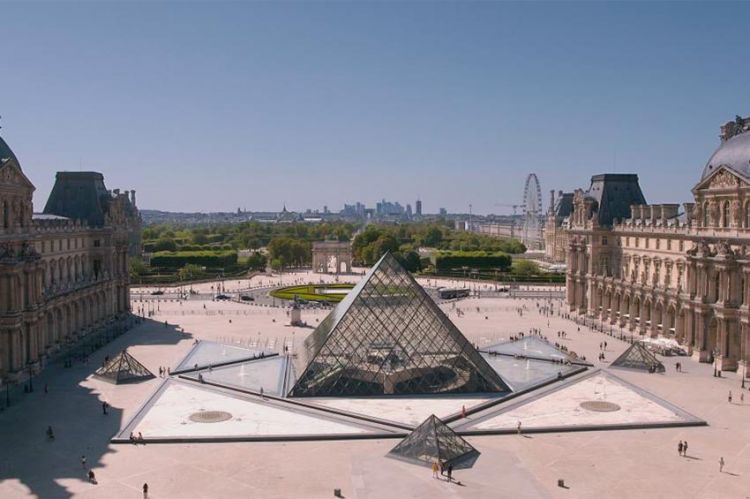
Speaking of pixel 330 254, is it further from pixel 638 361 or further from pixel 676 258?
pixel 638 361

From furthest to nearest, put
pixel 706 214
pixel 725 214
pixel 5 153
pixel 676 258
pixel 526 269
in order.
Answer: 1. pixel 526 269
2. pixel 676 258
3. pixel 706 214
4. pixel 725 214
5. pixel 5 153

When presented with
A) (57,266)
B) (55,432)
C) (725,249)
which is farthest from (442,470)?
(57,266)

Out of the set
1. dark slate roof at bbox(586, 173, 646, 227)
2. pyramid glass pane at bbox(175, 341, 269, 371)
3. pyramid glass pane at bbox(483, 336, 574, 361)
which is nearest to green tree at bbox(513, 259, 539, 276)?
dark slate roof at bbox(586, 173, 646, 227)

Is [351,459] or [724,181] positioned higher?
[724,181]

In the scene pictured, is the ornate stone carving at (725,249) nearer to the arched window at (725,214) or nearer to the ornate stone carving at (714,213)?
the arched window at (725,214)

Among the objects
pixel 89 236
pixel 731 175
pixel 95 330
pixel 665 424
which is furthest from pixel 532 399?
pixel 89 236

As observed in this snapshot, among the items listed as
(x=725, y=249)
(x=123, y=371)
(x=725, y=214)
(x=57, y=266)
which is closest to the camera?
(x=123, y=371)

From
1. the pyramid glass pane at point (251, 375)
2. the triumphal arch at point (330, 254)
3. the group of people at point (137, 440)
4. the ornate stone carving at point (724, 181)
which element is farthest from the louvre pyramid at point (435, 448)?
the triumphal arch at point (330, 254)

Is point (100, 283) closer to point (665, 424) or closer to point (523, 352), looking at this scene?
point (523, 352)
